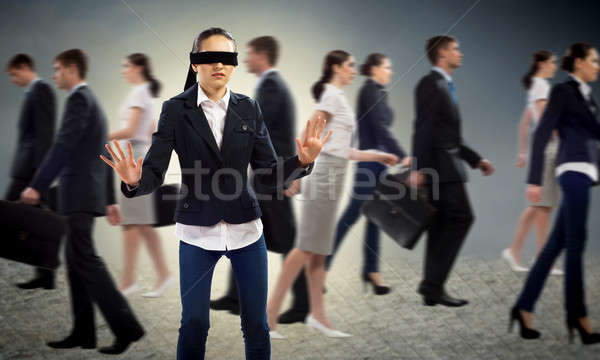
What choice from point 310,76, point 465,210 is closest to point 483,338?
point 465,210

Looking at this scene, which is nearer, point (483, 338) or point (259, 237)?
point (259, 237)

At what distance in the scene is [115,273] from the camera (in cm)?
372

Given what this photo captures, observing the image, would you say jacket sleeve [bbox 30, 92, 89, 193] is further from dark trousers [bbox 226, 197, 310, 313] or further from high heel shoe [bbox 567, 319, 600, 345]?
high heel shoe [bbox 567, 319, 600, 345]

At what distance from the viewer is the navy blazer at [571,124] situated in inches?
141

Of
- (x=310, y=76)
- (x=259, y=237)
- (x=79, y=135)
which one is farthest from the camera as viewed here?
(x=310, y=76)

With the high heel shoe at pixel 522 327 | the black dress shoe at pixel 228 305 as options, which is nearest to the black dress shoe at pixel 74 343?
the black dress shoe at pixel 228 305

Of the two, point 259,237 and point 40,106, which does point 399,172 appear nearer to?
point 259,237

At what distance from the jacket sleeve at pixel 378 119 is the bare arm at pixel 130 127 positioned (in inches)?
51.7

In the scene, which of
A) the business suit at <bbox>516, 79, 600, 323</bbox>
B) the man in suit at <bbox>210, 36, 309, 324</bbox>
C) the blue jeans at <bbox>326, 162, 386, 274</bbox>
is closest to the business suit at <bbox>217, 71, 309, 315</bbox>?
Result: the man in suit at <bbox>210, 36, 309, 324</bbox>

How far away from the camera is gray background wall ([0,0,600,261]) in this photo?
12.1 feet

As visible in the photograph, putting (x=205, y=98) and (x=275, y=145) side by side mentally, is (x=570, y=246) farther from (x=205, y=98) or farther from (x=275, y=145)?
(x=205, y=98)

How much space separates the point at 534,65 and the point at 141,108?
7.88 feet

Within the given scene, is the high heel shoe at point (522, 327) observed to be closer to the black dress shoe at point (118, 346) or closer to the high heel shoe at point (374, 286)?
the high heel shoe at point (374, 286)

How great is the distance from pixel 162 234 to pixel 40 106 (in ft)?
3.40
